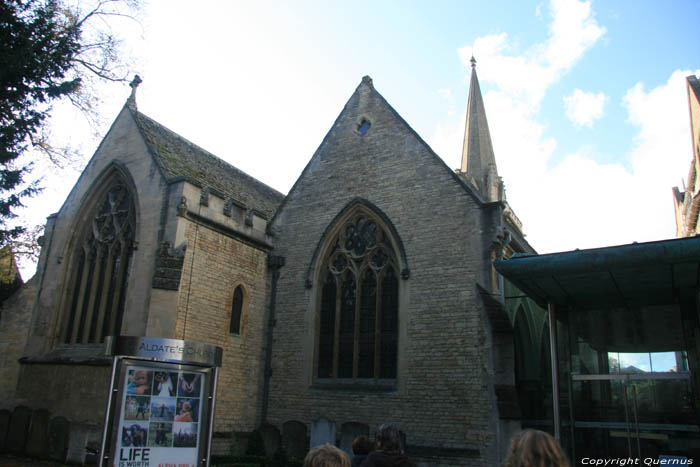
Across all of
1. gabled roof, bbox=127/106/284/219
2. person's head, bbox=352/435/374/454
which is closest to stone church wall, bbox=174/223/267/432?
gabled roof, bbox=127/106/284/219

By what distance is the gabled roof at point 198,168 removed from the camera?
1516 centimetres

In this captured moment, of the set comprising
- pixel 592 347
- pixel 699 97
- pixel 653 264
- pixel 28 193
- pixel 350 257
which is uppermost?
pixel 699 97

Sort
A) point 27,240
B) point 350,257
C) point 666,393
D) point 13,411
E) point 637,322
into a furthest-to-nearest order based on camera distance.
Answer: point 27,240 → point 350,257 → point 13,411 → point 637,322 → point 666,393

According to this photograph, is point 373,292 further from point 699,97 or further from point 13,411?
point 699,97

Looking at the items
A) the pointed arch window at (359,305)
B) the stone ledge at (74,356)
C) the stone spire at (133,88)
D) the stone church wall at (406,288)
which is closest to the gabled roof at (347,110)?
the stone church wall at (406,288)

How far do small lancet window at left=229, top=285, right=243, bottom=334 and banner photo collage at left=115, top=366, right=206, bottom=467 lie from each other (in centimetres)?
714

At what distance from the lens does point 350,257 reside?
14.9 m

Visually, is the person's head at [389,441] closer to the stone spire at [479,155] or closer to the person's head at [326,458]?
the person's head at [326,458]

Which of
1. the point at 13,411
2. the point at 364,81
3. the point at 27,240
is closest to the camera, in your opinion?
the point at 13,411

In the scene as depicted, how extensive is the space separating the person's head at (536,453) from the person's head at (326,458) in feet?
3.19

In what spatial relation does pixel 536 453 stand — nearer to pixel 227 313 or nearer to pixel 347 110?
pixel 227 313

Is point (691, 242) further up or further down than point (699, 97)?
further down

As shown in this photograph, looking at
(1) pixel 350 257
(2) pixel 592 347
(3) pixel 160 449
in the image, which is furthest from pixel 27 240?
(2) pixel 592 347

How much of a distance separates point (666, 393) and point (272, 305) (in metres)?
10.1
